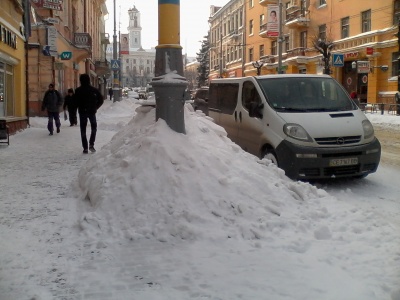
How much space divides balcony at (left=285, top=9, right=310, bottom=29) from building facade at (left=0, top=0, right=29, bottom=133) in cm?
2931

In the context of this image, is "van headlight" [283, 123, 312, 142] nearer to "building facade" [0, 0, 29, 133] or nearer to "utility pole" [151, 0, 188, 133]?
"utility pole" [151, 0, 188, 133]

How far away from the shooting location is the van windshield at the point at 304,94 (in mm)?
7711

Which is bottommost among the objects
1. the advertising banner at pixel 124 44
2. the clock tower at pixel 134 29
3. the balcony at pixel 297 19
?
the advertising banner at pixel 124 44

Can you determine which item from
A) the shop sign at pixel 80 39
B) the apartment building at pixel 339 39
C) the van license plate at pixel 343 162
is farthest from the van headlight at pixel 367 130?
the shop sign at pixel 80 39

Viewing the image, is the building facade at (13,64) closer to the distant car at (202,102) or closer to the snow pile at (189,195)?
the distant car at (202,102)

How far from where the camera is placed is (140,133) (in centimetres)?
614

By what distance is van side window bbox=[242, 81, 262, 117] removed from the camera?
7.91m

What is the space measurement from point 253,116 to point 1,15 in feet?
28.3

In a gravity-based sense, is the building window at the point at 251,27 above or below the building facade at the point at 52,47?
above

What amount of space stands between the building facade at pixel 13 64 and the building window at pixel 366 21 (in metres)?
24.8

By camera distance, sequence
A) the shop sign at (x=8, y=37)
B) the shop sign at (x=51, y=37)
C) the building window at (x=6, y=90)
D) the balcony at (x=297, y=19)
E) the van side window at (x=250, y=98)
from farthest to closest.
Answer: the balcony at (x=297, y=19), the shop sign at (x=51, y=37), the building window at (x=6, y=90), the shop sign at (x=8, y=37), the van side window at (x=250, y=98)

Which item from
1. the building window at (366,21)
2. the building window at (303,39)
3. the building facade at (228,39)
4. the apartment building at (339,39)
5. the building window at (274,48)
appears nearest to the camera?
the apartment building at (339,39)

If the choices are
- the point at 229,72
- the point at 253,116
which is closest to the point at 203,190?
the point at 253,116

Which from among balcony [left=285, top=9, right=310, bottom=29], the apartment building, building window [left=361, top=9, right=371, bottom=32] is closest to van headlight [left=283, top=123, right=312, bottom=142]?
the apartment building
